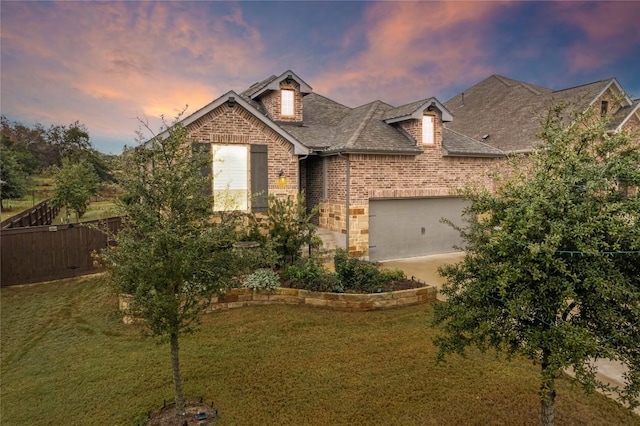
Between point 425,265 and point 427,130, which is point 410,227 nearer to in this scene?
point 425,265

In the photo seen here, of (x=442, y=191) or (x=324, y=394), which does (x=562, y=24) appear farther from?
(x=324, y=394)

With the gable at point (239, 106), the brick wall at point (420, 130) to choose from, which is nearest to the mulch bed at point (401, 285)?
the gable at point (239, 106)

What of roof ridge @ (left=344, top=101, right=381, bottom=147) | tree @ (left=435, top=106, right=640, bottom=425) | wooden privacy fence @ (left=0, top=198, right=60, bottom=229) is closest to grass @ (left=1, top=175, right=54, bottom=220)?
wooden privacy fence @ (left=0, top=198, right=60, bottom=229)

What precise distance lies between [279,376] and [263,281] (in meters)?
3.74

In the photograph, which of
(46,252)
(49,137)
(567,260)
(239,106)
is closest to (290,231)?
(239,106)

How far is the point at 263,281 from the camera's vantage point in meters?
9.54

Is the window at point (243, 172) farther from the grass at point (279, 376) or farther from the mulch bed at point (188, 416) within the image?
Answer: the mulch bed at point (188, 416)

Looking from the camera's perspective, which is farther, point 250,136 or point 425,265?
point 425,265

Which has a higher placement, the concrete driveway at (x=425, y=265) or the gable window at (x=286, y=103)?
the gable window at (x=286, y=103)

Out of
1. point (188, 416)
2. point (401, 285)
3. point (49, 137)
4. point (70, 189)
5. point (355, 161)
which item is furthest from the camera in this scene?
point (49, 137)

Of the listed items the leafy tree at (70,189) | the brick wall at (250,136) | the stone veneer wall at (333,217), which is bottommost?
the stone veneer wall at (333,217)

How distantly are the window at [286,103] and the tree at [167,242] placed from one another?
37.9 feet

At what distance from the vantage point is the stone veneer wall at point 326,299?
9.04 meters

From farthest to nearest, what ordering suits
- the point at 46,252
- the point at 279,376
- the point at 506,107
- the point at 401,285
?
the point at 506,107 → the point at 46,252 → the point at 401,285 → the point at 279,376
